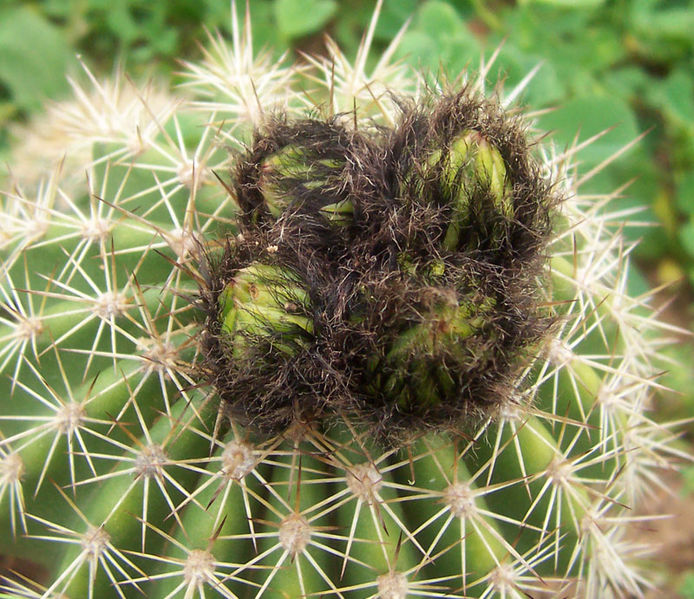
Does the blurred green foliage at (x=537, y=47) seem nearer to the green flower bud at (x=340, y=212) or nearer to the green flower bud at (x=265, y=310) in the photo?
the green flower bud at (x=340, y=212)

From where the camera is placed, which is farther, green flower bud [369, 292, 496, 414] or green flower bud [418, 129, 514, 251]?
green flower bud [418, 129, 514, 251]

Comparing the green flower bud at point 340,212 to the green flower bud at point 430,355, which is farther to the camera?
the green flower bud at point 340,212

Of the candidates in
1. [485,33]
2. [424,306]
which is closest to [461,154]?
[424,306]

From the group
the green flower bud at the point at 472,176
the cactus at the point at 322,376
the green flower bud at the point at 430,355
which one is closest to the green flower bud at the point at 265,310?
the cactus at the point at 322,376

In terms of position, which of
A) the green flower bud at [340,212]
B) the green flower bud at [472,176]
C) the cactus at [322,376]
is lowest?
the cactus at [322,376]

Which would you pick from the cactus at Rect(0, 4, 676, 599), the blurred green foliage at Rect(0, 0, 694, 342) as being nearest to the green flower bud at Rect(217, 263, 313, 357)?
the cactus at Rect(0, 4, 676, 599)

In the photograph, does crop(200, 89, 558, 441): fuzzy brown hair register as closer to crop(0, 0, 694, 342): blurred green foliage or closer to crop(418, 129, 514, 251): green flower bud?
crop(418, 129, 514, 251): green flower bud

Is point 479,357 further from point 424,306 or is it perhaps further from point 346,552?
point 346,552

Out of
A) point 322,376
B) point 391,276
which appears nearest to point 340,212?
point 391,276
